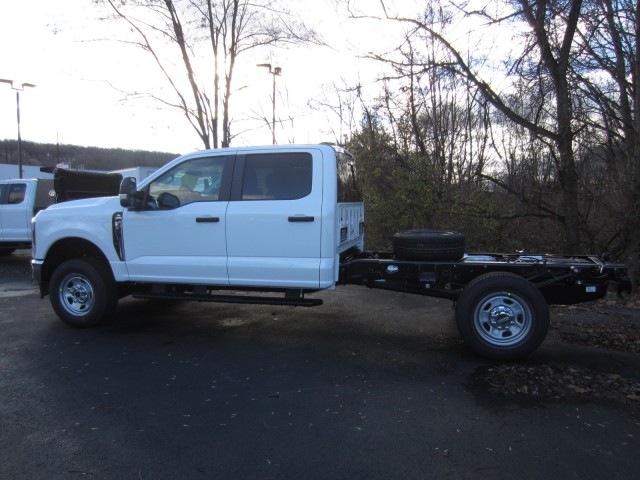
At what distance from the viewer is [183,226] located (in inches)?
212

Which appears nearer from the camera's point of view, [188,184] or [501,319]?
[501,319]

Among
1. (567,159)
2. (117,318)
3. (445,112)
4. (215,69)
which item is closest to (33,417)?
(117,318)

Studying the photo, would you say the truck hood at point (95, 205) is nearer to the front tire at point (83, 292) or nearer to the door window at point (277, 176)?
the front tire at point (83, 292)

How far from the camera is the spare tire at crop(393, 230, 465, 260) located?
5.04 metres

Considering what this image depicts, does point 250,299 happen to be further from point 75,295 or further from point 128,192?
point 75,295

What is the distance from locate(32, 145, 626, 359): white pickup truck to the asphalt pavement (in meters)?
0.51

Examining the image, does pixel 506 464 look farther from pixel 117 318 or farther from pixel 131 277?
pixel 117 318

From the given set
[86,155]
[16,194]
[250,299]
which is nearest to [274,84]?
[16,194]

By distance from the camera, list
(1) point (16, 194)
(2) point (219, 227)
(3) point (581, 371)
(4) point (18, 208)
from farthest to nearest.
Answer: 1. (1) point (16, 194)
2. (4) point (18, 208)
3. (2) point (219, 227)
4. (3) point (581, 371)

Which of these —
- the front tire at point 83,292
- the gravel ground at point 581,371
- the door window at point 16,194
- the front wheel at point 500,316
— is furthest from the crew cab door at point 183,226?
the door window at point 16,194

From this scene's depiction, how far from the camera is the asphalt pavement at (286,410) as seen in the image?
9.66 ft

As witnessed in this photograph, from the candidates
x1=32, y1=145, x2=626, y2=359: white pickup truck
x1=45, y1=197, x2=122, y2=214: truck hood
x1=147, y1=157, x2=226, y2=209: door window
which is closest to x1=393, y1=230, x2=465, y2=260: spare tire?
x1=32, y1=145, x2=626, y2=359: white pickup truck

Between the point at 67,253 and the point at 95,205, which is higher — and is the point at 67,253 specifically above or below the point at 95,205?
below

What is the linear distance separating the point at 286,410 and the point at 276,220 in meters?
2.10
